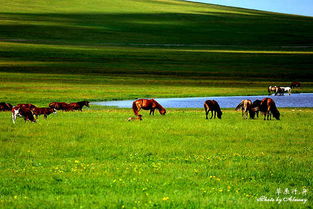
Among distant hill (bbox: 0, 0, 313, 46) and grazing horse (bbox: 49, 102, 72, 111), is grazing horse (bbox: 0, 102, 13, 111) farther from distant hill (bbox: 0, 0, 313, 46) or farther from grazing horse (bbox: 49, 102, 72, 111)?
distant hill (bbox: 0, 0, 313, 46)

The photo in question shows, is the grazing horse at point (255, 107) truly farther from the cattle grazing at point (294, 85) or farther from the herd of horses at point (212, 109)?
the cattle grazing at point (294, 85)

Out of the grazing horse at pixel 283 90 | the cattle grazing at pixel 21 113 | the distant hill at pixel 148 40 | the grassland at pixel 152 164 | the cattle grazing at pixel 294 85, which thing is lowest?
the grassland at pixel 152 164

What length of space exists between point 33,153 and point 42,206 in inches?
306

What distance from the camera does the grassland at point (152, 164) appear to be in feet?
37.7

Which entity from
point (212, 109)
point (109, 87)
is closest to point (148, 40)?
point (109, 87)

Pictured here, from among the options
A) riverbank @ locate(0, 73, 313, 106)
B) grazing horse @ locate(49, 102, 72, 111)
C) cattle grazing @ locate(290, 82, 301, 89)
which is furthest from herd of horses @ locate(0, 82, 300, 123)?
cattle grazing @ locate(290, 82, 301, 89)

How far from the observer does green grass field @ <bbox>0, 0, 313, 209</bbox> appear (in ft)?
40.9

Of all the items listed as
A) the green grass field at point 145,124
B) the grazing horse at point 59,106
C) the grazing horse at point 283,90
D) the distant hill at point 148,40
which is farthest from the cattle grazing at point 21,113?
the distant hill at point 148,40

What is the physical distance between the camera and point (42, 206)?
34.9 feet

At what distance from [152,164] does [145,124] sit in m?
10.9

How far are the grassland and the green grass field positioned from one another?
46mm

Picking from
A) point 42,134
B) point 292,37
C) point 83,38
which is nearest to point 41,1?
point 83,38

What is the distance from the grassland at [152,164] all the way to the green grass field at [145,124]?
5 centimetres

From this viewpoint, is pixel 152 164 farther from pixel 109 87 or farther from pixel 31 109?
pixel 109 87
